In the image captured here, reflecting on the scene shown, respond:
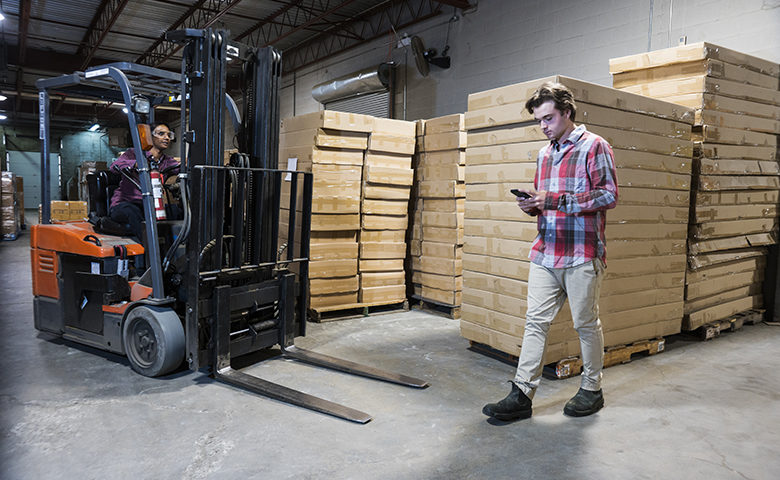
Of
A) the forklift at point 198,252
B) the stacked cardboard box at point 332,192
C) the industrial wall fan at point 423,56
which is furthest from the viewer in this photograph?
the industrial wall fan at point 423,56

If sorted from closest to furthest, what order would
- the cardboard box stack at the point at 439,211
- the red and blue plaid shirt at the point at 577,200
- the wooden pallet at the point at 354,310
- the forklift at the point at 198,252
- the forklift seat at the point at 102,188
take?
the red and blue plaid shirt at the point at 577,200 < the forklift at the point at 198,252 < the forklift seat at the point at 102,188 < the wooden pallet at the point at 354,310 < the cardboard box stack at the point at 439,211

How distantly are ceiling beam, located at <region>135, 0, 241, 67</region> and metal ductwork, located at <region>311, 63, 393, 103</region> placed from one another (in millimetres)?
2605

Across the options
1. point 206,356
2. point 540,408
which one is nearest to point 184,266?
point 206,356

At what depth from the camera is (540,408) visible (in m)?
3.55

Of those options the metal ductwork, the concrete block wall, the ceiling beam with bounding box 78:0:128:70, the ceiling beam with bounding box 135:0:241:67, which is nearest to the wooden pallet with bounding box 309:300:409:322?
the concrete block wall

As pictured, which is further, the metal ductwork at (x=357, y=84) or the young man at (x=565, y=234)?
the metal ductwork at (x=357, y=84)

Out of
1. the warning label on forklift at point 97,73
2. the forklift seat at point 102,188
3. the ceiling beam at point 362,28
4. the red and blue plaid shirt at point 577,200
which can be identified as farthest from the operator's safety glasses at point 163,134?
the ceiling beam at point 362,28

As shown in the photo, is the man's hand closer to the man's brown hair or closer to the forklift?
the man's brown hair

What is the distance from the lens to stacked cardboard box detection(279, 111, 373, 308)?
596 centimetres

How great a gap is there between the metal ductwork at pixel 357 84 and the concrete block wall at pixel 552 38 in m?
0.32

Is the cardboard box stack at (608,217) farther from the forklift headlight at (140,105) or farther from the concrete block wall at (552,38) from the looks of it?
the forklift headlight at (140,105)

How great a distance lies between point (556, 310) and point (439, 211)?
3366 millimetres

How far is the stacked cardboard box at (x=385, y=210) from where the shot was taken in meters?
6.33

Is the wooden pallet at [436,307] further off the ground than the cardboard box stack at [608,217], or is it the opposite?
the cardboard box stack at [608,217]
